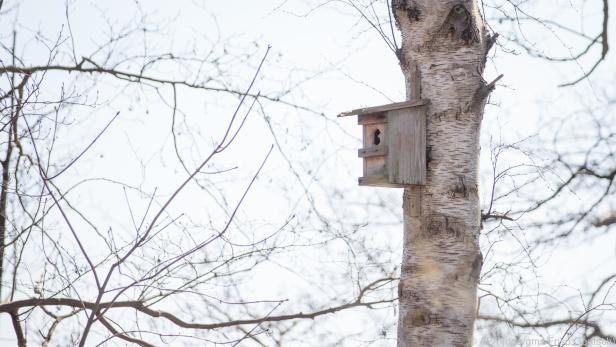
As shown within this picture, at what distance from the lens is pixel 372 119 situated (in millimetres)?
4230

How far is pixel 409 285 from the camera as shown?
3.58 metres

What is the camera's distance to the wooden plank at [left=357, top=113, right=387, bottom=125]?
13.7 feet

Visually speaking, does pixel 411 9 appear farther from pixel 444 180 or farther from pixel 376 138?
pixel 444 180

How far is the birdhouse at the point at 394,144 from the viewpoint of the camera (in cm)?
381

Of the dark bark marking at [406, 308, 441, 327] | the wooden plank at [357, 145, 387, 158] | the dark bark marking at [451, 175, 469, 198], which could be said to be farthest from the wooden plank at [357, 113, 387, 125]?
the dark bark marking at [406, 308, 441, 327]

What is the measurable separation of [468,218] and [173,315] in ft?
7.21

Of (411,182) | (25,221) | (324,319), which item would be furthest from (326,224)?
(25,221)

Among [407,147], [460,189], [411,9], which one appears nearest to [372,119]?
[407,147]

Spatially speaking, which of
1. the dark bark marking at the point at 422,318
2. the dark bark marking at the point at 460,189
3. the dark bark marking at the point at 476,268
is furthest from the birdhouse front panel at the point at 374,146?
the dark bark marking at the point at 422,318

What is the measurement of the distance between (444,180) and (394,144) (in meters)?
0.47

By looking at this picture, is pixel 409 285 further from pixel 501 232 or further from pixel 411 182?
pixel 501 232

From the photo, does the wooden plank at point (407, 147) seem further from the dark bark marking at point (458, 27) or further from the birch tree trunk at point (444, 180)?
the dark bark marking at point (458, 27)

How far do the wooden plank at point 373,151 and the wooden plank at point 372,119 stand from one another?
14 cm

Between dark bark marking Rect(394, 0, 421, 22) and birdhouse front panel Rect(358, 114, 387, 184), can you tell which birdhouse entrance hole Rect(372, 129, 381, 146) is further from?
dark bark marking Rect(394, 0, 421, 22)
